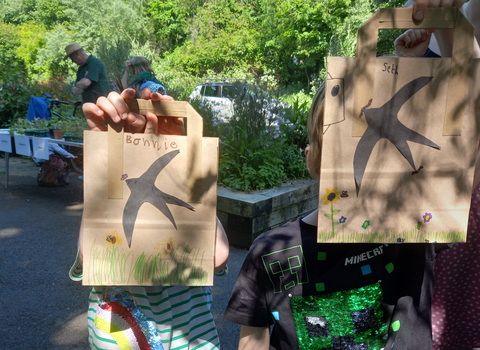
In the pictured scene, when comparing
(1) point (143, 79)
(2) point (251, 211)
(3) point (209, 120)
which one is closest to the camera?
(2) point (251, 211)

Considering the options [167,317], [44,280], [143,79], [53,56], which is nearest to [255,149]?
[143,79]

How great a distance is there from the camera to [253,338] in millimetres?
1115

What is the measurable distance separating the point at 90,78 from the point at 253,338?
20.5 ft

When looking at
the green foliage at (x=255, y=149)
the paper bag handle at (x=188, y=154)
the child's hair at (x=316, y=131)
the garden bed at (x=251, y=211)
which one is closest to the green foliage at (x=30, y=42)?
the green foliage at (x=255, y=149)

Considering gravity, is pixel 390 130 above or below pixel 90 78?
below

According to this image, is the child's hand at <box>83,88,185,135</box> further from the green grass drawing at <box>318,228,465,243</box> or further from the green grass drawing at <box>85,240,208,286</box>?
the green grass drawing at <box>318,228,465,243</box>

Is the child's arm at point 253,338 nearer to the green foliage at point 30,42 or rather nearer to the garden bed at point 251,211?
the garden bed at point 251,211

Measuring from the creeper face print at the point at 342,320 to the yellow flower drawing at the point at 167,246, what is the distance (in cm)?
35

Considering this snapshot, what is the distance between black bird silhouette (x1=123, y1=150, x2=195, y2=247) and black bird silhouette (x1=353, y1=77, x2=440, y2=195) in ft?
1.49

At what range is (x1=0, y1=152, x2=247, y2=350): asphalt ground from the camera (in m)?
2.70

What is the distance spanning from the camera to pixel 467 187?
0.92 m

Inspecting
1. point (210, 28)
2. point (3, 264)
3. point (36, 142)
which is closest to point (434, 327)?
point (3, 264)

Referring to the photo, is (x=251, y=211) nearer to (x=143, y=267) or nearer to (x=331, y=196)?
(x=143, y=267)

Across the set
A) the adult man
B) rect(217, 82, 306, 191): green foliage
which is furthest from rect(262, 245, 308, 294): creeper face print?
the adult man
